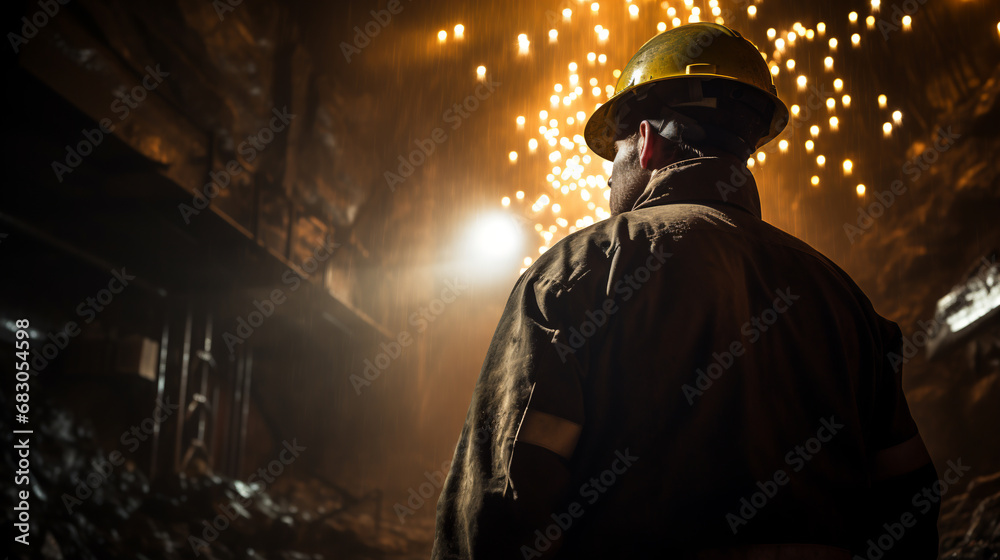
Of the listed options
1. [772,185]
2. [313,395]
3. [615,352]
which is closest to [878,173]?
[772,185]

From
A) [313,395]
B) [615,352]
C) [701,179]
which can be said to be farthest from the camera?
[313,395]

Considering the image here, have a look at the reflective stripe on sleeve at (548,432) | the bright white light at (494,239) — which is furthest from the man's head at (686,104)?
the bright white light at (494,239)

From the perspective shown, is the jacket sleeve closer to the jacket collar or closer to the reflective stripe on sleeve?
the reflective stripe on sleeve

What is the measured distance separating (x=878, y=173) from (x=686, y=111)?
9.11 m

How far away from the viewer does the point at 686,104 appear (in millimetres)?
1850

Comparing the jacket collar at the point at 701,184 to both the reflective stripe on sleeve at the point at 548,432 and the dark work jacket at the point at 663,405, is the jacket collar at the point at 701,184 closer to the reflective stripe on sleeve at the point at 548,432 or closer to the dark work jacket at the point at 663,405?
the dark work jacket at the point at 663,405

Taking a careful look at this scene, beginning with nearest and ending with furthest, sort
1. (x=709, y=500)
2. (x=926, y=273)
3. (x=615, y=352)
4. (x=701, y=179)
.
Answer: (x=709, y=500) < (x=615, y=352) < (x=701, y=179) < (x=926, y=273)

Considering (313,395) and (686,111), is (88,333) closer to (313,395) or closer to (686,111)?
(313,395)

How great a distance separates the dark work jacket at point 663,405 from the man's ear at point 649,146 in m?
0.27

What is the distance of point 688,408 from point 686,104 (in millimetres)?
996

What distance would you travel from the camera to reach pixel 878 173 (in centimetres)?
928

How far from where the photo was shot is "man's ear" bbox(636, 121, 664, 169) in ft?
5.81

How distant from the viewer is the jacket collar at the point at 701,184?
162cm

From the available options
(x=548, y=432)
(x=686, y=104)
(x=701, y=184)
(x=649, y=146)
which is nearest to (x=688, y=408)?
(x=548, y=432)
